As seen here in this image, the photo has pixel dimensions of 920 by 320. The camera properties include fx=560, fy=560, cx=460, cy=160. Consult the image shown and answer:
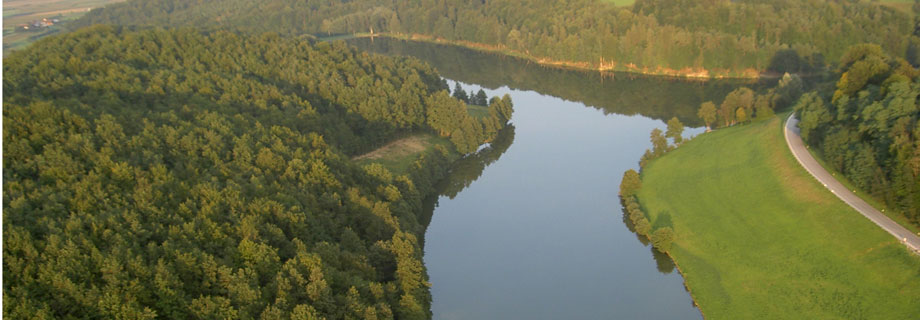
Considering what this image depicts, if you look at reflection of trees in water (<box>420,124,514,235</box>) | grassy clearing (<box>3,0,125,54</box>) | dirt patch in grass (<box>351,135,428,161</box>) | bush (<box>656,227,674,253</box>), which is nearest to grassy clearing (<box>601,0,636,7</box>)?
reflection of trees in water (<box>420,124,514,235</box>)

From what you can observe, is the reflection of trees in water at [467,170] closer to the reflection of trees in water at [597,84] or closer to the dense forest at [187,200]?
the dense forest at [187,200]

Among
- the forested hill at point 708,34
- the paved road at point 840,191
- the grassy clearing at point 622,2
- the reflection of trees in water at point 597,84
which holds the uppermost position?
the grassy clearing at point 622,2

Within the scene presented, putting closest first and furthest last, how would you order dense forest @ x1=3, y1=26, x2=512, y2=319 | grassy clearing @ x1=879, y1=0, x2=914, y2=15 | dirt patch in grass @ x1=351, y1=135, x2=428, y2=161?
dense forest @ x1=3, y1=26, x2=512, y2=319
dirt patch in grass @ x1=351, y1=135, x2=428, y2=161
grassy clearing @ x1=879, y1=0, x2=914, y2=15

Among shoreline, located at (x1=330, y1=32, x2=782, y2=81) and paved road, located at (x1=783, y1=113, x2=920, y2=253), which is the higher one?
paved road, located at (x1=783, y1=113, x2=920, y2=253)

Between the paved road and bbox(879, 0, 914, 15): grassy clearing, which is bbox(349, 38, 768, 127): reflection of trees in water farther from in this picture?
bbox(879, 0, 914, 15): grassy clearing

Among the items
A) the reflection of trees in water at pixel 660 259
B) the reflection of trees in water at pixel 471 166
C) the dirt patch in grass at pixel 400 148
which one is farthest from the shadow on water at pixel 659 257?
the dirt patch in grass at pixel 400 148
